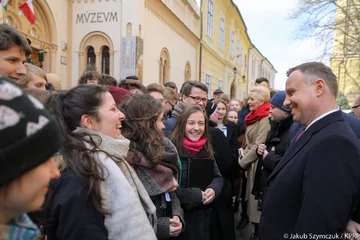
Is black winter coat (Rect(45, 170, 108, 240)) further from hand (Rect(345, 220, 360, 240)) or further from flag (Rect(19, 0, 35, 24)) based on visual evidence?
flag (Rect(19, 0, 35, 24))

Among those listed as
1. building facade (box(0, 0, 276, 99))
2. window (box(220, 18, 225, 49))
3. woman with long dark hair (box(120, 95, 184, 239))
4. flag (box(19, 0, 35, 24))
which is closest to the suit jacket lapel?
woman with long dark hair (box(120, 95, 184, 239))

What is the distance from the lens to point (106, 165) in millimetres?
1506

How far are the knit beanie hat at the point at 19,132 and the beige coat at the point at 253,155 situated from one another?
10.7 ft

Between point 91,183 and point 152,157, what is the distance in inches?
28.3

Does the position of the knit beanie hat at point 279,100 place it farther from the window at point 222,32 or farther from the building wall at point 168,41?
the window at point 222,32

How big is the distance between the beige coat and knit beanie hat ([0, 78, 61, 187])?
10.7ft

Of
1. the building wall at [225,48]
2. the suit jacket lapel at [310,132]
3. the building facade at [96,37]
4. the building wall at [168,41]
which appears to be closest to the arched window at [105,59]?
the building facade at [96,37]

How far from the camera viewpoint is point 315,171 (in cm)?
162

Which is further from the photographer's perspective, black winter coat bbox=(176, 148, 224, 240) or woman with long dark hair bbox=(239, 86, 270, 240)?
woman with long dark hair bbox=(239, 86, 270, 240)

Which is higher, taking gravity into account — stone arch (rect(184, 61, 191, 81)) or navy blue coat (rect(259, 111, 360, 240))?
stone arch (rect(184, 61, 191, 81))

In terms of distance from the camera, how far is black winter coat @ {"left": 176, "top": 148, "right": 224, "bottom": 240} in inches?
102

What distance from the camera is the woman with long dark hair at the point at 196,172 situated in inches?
105

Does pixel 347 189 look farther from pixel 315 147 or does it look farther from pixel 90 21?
pixel 90 21

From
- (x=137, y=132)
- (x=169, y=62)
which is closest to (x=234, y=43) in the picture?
(x=169, y=62)
